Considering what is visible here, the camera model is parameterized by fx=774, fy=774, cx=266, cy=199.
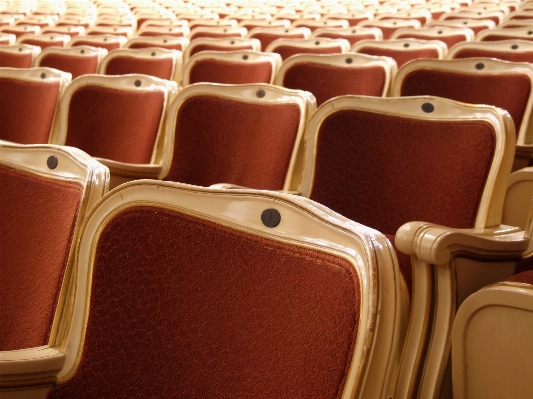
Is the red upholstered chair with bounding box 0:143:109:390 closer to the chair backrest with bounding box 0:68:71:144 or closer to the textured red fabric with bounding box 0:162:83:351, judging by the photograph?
the textured red fabric with bounding box 0:162:83:351

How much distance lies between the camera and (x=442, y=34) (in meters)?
1.49

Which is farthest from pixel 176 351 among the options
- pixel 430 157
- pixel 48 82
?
Answer: pixel 48 82

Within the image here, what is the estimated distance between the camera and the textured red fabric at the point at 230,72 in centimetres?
112

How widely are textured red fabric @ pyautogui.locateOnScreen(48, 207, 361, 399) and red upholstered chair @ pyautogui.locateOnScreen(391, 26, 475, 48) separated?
1211 mm

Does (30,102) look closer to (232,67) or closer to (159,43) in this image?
(232,67)

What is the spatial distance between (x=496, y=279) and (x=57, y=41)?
1.39m

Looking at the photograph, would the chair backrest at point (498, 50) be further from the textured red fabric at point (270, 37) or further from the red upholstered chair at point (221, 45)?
the textured red fabric at point (270, 37)

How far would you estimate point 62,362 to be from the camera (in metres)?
0.39

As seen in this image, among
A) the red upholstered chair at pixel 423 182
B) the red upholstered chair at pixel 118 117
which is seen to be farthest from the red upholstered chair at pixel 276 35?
the red upholstered chair at pixel 423 182

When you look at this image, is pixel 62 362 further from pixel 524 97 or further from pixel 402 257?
pixel 524 97

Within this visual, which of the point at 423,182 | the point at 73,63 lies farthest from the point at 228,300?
the point at 73,63

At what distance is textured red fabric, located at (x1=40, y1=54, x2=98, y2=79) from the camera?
1311mm

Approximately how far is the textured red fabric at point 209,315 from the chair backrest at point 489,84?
1.82 ft

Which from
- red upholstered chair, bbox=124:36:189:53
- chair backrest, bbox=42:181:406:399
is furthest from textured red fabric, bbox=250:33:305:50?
chair backrest, bbox=42:181:406:399
